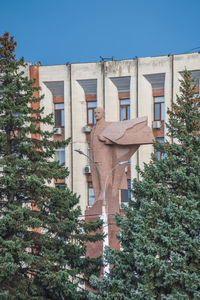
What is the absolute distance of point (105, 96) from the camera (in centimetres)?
3077

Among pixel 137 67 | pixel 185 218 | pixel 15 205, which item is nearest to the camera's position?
pixel 185 218

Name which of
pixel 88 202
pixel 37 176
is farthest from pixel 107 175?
pixel 88 202

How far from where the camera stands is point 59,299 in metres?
16.6

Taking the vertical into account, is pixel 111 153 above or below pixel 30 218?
above

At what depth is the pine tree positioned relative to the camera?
15.8 metres

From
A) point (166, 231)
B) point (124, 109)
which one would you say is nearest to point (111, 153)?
point (166, 231)

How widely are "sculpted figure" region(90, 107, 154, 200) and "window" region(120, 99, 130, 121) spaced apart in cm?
1021

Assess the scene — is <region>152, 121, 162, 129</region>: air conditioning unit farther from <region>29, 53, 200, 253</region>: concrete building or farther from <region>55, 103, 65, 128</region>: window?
<region>55, 103, 65, 128</region>: window

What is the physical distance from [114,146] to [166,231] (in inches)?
268

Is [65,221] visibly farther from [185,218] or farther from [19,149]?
[185,218]

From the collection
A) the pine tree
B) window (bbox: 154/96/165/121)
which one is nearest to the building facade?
window (bbox: 154/96/165/121)

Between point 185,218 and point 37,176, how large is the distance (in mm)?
4716

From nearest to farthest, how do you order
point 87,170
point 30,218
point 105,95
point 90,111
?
point 30,218 < point 87,170 < point 105,95 < point 90,111

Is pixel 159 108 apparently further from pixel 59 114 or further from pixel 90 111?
pixel 59 114
